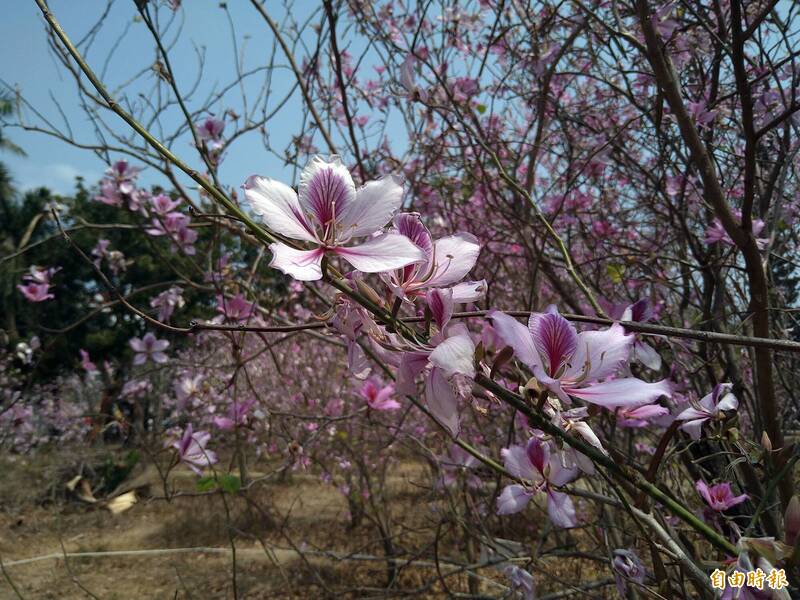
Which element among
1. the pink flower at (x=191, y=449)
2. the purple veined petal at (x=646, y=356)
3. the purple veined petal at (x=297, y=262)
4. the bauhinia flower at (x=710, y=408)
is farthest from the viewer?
the pink flower at (x=191, y=449)

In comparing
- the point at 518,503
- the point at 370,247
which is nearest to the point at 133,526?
the point at 518,503

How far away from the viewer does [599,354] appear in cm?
74

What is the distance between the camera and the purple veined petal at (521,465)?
1.18 m

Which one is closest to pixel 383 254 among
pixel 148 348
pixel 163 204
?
pixel 163 204

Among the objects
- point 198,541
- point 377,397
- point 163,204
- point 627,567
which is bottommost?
point 198,541

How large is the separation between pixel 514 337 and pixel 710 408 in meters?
0.58

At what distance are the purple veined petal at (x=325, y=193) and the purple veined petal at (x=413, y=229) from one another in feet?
0.26

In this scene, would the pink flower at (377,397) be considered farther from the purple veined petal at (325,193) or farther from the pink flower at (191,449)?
the purple veined petal at (325,193)

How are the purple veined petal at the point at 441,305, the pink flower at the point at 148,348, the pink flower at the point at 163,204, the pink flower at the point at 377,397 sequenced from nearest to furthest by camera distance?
the purple veined petal at the point at 441,305
the pink flower at the point at 377,397
the pink flower at the point at 163,204
the pink flower at the point at 148,348

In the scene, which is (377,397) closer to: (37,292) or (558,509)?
(558,509)

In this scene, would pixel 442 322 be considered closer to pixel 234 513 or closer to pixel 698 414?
pixel 698 414

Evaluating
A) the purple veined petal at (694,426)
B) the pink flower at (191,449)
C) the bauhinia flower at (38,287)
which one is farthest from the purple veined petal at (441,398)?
the bauhinia flower at (38,287)

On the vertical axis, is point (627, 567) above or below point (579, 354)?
below

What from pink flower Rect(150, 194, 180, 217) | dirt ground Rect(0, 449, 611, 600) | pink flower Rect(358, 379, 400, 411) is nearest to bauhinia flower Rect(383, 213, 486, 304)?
pink flower Rect(358, 379, 400, 411)
